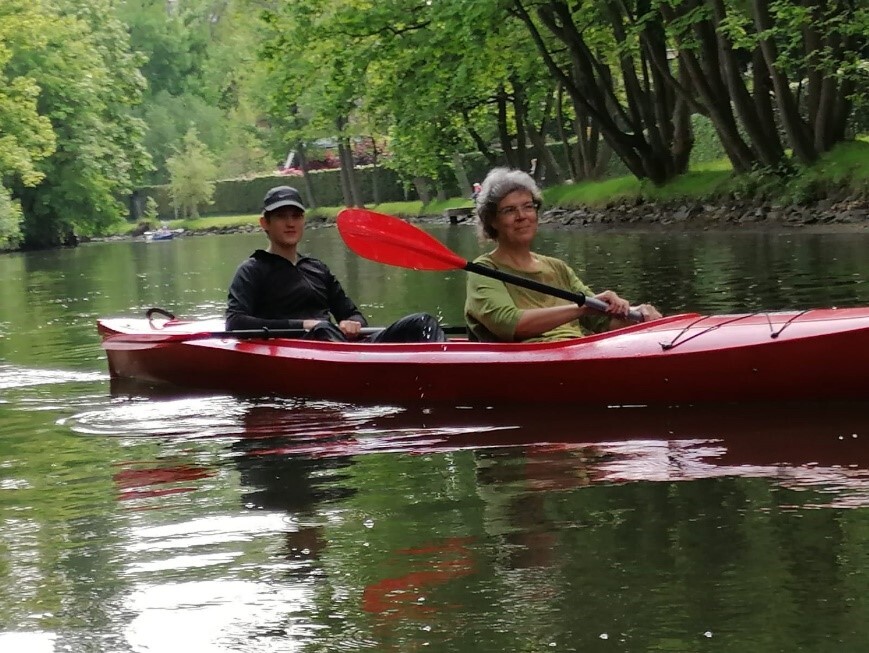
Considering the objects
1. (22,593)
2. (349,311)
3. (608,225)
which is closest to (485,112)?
(608,225)

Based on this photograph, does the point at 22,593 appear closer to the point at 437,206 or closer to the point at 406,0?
the point at 406,0

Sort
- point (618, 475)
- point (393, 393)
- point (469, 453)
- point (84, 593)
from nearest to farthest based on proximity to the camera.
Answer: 1. point (84, 593)
2. point (618, 475)
3. point (469, 453)
4. point (393, 393)

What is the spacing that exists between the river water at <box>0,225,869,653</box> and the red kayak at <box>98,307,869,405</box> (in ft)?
0.37

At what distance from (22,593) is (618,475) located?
2.33 meters

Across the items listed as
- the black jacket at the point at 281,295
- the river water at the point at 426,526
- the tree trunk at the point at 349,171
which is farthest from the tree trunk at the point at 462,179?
the river water at the point at 426,526

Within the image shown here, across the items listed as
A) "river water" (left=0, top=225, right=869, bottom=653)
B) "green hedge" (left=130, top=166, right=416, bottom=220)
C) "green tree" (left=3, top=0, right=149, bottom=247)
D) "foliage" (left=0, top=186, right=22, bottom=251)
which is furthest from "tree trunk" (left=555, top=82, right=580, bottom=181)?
"river water" (left=0, top=225, right=869, bottom=653)

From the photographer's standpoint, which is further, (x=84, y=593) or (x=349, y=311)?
(x=349, y=311)

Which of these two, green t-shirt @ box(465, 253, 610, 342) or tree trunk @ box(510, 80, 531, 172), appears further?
tree trunk @ box(510, 80, 531, 172)

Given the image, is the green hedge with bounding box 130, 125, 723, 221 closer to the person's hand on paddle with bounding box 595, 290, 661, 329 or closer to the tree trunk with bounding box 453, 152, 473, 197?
the tree trunk with bounding box 453, 152, 473, 197

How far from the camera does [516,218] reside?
265 inches

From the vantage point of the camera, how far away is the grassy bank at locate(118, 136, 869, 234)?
19531mm

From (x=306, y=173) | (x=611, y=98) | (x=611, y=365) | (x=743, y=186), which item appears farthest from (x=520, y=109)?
(x=611, y=365)

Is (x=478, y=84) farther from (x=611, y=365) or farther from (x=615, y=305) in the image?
(x=611, y=365)

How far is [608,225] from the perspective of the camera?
27.9 meters
